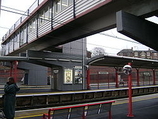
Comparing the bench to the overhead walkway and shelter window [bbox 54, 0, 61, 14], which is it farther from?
shelter window [bbox 54, 0, 61, 14]

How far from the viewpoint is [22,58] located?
1588 cm

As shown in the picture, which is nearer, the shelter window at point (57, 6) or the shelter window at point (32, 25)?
the shelter window at point (57, 6)

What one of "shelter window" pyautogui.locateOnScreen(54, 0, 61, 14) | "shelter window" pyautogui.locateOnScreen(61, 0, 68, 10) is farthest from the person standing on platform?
"shelter window" pyautogui.locateOnScreen(54, 0, 61, 14)

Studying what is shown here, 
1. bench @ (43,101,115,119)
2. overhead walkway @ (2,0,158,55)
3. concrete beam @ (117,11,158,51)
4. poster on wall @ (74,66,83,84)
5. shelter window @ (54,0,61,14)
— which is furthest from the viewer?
poster on wall @ (74,66,83,84)

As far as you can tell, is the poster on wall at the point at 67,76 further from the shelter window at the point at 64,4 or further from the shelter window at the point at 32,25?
the shelter window at the point at 64,4

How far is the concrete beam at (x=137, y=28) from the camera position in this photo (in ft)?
20.0

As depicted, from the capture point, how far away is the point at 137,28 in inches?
265

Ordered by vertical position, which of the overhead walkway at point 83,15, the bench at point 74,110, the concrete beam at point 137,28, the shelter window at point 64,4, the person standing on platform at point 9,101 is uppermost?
the shelter window at point 64,4

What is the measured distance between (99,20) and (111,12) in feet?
3.27

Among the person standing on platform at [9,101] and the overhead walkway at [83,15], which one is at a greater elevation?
the overhead walkway at [83,15]

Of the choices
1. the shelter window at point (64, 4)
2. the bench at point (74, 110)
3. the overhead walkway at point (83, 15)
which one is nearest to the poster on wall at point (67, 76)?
the overhead walkway at point (83, 15)

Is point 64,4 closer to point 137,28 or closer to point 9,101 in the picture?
point 137,28

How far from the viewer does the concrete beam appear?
608 centimetres

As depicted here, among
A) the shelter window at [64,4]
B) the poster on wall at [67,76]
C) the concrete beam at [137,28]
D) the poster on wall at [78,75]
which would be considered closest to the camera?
the concrete beam at [137,28]
